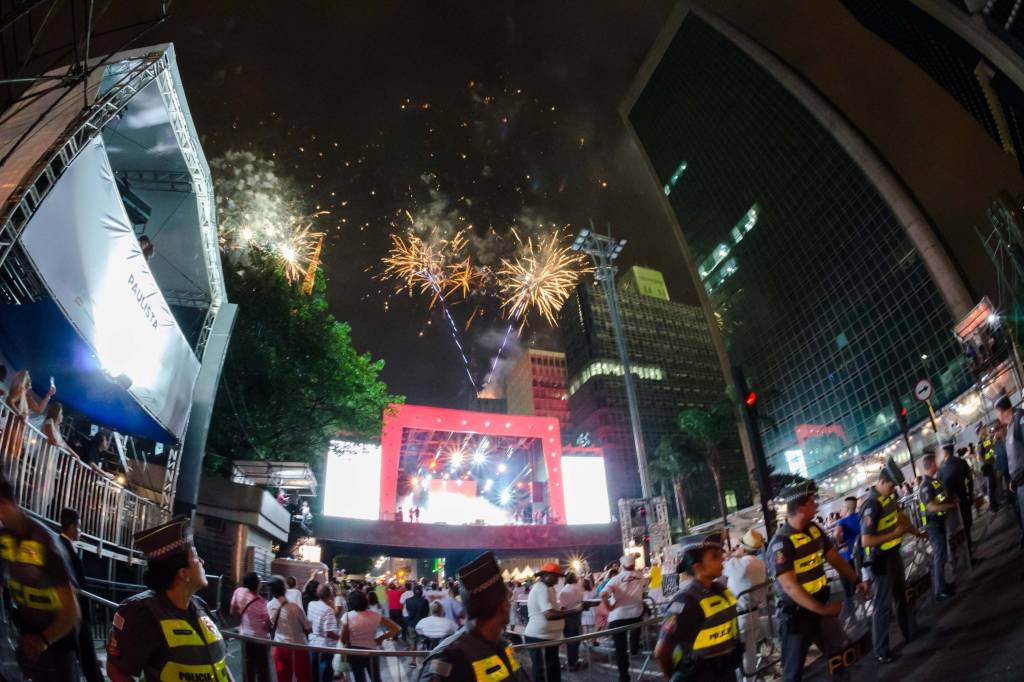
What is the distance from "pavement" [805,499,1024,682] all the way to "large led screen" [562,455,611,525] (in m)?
28.6

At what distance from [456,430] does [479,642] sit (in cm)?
3127

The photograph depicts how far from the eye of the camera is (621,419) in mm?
86062

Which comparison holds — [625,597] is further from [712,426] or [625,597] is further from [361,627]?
[712,426]

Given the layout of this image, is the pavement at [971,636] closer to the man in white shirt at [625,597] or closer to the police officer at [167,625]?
the man in white shirt at [625,597]

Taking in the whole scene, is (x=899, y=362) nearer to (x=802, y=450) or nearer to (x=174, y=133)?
(x=802, y=450)

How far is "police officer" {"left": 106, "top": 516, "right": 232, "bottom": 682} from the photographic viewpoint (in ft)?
8.36

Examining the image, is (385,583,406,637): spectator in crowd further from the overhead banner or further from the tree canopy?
the overhead banner

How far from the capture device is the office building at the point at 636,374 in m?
84.4

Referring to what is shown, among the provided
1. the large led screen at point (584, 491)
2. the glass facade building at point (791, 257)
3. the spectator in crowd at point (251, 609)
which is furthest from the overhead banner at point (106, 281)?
the glass facade building at point (791, 257)

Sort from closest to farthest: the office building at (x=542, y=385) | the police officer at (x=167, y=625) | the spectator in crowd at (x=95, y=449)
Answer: the police officer at (x=167, y=625), the spectator in crowd at (x=95, y=449), the office building at (x=542, y=385)

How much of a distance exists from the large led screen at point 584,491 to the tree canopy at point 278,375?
18.7 metres

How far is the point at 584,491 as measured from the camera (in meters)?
36.5

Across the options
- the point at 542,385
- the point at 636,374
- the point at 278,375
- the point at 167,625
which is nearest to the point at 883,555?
the point at 167,625

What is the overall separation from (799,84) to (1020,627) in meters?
79.3
